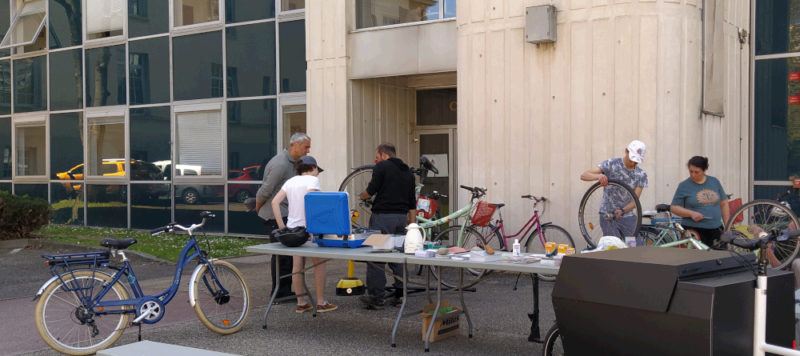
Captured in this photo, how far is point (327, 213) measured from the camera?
776 cm

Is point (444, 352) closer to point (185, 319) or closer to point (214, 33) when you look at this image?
point (185, 319)

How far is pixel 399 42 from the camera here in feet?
44.0

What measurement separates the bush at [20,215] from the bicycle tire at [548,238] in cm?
986

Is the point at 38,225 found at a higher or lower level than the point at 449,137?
lower

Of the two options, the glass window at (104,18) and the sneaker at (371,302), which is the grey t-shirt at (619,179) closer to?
the sneaker at (371,302)

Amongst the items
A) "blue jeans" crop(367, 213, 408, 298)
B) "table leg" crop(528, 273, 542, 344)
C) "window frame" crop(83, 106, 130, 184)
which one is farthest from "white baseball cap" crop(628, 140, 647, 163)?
"window frame" crop(83, 106, 130, 184)

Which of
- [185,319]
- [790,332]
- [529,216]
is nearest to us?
[790,332]

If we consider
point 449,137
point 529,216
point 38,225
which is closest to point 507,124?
point 529,216

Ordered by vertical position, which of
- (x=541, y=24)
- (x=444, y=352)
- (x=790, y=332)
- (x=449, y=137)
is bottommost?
(x=444, y=352)

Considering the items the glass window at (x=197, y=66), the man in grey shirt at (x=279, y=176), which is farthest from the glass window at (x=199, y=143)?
the man in grey shirt at (x=279, y=176)

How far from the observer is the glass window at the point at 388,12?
539 inches

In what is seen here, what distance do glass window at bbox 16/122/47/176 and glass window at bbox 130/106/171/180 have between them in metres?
3.94

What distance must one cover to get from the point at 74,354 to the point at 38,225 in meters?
10.2

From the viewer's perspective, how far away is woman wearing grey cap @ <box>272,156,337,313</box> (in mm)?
8195
